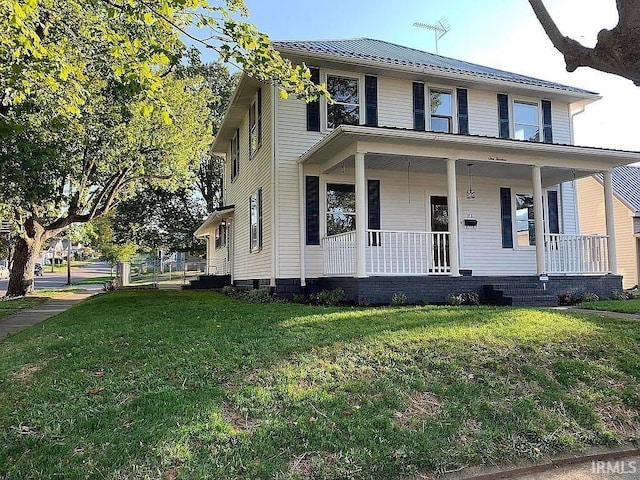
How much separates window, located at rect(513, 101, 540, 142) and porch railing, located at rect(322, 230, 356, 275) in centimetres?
662

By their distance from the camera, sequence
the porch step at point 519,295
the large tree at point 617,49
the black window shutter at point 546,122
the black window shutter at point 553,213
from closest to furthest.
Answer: the large tree at point 617,49
the porch step at point 519,295
the black window shutter at point 553,213
the black window shutter at point 546,122

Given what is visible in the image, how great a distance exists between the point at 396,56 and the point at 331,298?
7.70 m

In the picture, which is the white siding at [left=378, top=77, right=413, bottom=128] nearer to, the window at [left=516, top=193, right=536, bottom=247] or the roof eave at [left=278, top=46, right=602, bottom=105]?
the roof eave at [left=278, top=46, right=602, bottom=105]

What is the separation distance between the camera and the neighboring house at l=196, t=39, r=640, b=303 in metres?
10.5

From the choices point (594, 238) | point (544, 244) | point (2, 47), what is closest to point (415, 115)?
point (544, 244)

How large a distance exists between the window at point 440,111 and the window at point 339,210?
3.18 meters

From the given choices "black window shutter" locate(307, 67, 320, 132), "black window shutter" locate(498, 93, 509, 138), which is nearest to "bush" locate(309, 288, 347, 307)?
"black window shutter" locate(307, 67, 320, 132)

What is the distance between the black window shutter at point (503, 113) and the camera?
13750mm

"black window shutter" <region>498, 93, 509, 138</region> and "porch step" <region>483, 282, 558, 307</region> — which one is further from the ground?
"black window shutter" <region>498, 93, 509, 138</region>

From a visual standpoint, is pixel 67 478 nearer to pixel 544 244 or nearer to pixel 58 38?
pixel 58 38

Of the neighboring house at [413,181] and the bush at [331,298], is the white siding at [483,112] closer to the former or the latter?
the neighboring house at [413,181]

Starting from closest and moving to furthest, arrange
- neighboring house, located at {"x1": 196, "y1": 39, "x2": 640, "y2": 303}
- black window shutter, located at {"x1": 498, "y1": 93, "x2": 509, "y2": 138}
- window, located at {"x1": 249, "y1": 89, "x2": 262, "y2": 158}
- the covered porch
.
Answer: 1. the covered porch
2. neighboring house, located at {"x1": 196, "y1": 39, "x2": 640, "y2": 303}
3. window, located at {"x1": 249, "y1": 89, "x2": 262, "y2": 158}
4. black window shutter, located at {"x1": 498, "y1": 93, "x2": 509, "y2": 138}

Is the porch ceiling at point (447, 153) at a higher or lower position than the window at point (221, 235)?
higher

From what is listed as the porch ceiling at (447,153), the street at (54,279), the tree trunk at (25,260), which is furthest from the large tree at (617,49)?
the street at (54,279)
